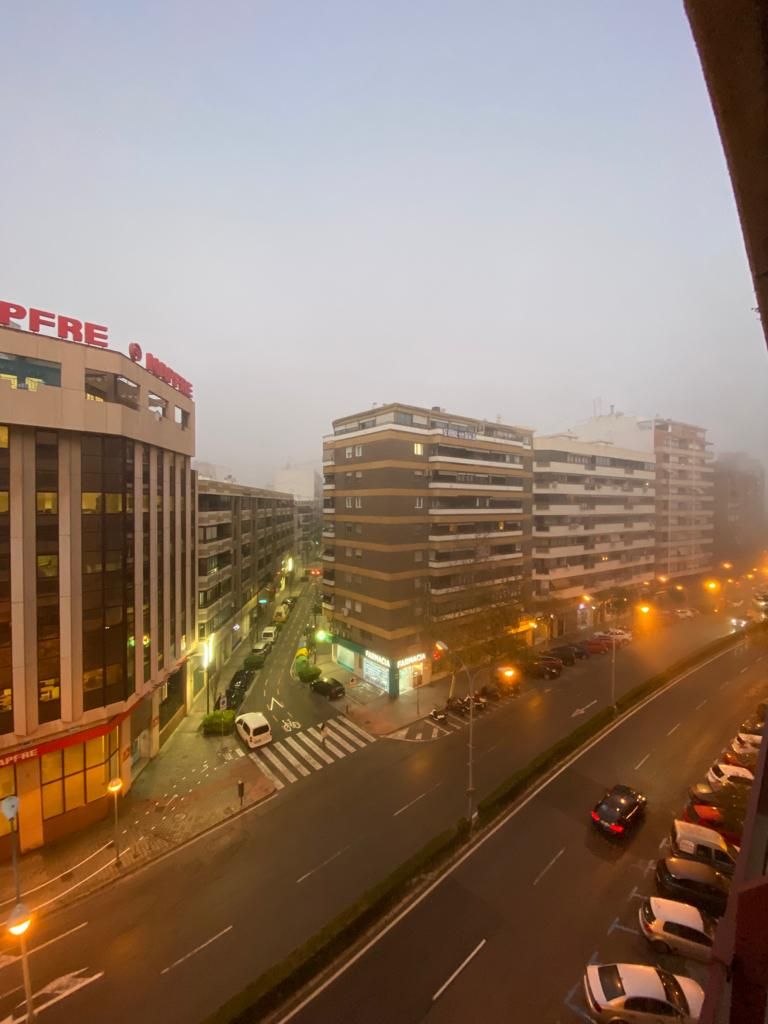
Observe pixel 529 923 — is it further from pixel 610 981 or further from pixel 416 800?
pixel 416 800

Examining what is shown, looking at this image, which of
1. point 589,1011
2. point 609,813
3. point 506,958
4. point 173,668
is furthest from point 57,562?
point 609,813

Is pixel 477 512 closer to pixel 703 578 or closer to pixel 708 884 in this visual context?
pixel 708 884

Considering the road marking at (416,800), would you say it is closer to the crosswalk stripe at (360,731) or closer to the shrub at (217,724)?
the crosswalk stripe at (360,731)

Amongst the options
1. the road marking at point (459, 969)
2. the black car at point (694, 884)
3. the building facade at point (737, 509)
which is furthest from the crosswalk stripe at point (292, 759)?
the building facade at point (737, 509)

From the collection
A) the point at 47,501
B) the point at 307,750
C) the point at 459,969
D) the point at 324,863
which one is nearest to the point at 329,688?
the point at 307,750

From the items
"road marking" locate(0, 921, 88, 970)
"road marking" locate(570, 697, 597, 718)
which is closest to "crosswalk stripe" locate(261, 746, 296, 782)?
"road marking" locate(0, 921, 88, 970)

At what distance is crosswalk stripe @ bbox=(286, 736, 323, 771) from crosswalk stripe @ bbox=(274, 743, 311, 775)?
0.44 meters

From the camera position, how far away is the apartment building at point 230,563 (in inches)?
1490

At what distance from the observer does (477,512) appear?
4009 centimetres

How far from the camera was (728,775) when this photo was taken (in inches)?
881

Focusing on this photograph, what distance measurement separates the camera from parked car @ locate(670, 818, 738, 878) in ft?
57.4

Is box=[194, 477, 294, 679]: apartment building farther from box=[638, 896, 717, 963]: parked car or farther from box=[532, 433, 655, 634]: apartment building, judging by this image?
box=[638, 896, 717, 963]: parked car

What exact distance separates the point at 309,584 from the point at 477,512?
173ft

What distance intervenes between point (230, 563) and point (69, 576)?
81.1 feet
